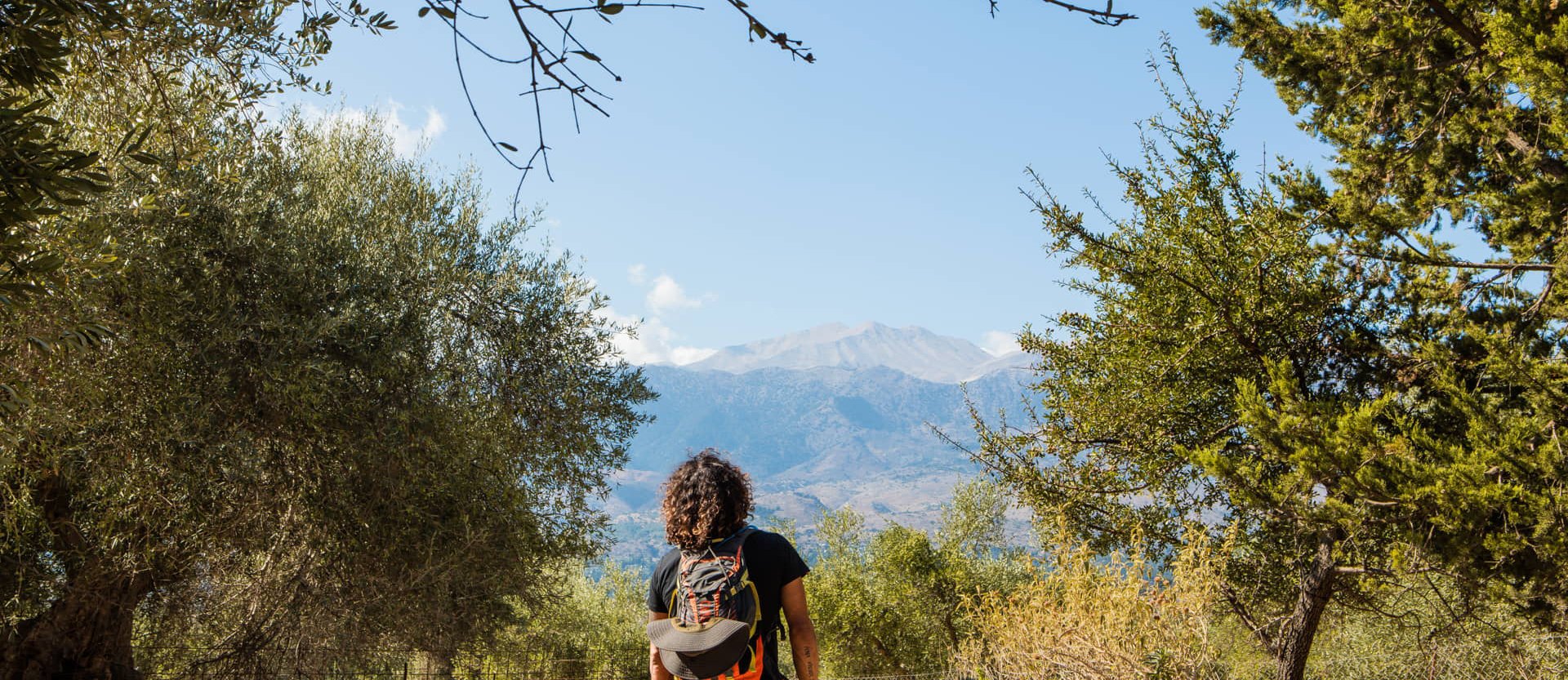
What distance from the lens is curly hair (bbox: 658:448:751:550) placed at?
3.62 meters

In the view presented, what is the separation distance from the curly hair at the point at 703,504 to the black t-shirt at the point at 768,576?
0.32 feet

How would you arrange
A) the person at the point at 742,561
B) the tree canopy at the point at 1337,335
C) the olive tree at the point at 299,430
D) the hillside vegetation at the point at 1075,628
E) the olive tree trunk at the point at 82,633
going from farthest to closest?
1. the olive tree trunk at the point at 82,633
2. the olive tree at the point at 299,430
3. the tree canopy at the point at 1337,335
4. the hillside vegetation at the point at 1075,628
5. the person at the point at 742,561

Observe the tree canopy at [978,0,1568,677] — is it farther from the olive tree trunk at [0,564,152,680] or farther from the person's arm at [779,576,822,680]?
the olive tree trunk at [0,564,152,680]

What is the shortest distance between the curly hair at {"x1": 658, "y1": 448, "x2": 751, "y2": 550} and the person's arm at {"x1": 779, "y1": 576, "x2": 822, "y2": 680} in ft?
1.07

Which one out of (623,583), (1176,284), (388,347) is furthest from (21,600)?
(623,583)

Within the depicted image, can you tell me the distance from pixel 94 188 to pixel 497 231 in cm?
881

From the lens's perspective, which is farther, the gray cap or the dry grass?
the dry grass

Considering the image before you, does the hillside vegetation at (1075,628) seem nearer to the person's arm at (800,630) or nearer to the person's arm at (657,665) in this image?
the person's arm at (800,630)

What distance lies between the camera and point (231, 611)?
857cm

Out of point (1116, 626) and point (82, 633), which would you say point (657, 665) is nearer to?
point (1116, 626)

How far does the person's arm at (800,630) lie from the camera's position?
3582mm

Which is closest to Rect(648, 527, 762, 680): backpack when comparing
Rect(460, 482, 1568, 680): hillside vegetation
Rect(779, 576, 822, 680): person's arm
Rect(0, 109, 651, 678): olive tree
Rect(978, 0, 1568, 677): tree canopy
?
Rect(779, 576, 822, 680): person's arm

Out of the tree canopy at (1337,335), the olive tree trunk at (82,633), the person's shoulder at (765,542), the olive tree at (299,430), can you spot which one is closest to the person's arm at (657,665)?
the person's shoulder at (765,542)

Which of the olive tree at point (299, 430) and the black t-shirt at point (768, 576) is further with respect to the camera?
the olive tree at point (299, 430)
